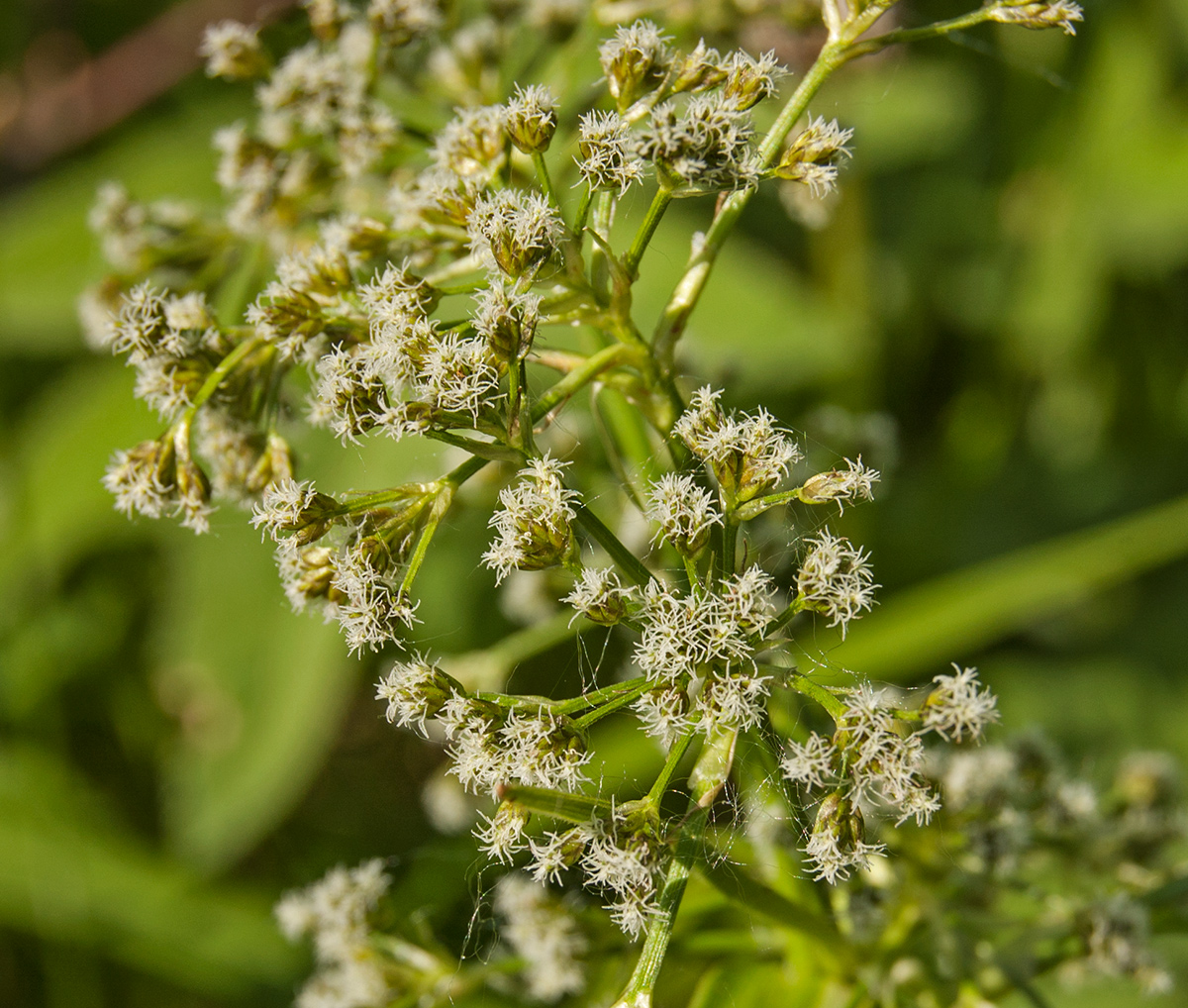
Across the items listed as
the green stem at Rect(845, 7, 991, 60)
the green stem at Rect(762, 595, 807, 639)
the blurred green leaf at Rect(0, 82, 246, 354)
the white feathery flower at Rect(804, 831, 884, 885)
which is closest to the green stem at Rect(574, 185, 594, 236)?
the green stem at Rect(845, 7, 991, 60)

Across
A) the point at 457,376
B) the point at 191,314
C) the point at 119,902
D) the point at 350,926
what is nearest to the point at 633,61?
the point at 457,376

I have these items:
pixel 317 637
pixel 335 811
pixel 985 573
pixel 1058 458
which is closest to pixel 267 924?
pixel 335 811

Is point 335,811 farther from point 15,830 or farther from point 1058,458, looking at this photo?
point 1058,458

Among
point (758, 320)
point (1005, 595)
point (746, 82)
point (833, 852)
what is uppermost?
Answer: point (746, 82)

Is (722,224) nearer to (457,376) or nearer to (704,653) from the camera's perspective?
(457,376)

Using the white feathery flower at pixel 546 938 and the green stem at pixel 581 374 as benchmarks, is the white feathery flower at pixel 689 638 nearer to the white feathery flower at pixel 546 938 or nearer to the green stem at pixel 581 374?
the green stem at pixel 581 374

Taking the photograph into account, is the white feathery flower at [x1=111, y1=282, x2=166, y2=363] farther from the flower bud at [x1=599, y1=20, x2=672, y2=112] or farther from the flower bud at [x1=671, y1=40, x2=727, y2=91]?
the flower bud at [x1=671, y1=40, x2=727, y2=91]
